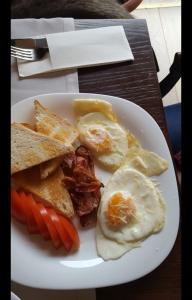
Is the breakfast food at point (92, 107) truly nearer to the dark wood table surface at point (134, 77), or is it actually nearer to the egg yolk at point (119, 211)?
the dark wood table surface at point (134, 77)

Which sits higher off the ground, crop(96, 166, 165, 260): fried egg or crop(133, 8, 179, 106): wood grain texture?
crop(133, 8, 179, 106): wood grain texture

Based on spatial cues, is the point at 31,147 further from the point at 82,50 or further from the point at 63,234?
the point at 82,50

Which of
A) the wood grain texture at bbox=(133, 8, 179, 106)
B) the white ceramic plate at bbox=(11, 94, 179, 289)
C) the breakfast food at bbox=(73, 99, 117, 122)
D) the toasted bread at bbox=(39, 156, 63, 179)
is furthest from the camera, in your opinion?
the wood grain texture at bbox=(133, 8, 179, 106)

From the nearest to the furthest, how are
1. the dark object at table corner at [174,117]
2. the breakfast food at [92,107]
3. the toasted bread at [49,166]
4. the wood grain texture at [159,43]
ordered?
the toasted bread at [49,166], the breakfast food at [92,107], the dark object at table corner at [174,117], the wood grain texture at [159,43]

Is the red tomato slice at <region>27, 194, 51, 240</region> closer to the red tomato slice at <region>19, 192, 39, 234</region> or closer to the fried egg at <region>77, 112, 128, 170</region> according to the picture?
the red tomato slice at <region>19, 192, 39, 234</region>

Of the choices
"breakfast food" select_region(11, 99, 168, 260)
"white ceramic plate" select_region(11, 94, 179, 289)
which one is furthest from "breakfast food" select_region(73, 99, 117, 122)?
"white ceramic plate" select_region(11, 94, 179, 289)


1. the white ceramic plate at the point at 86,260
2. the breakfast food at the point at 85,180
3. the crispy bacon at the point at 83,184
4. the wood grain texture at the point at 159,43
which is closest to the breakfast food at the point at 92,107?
the breakfast food at the point at 85,180
